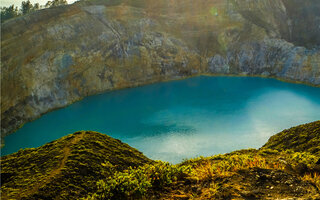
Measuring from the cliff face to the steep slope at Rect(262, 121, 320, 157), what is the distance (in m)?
35.1

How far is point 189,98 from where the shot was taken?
43250 mm

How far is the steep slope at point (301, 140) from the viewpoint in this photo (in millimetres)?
8758

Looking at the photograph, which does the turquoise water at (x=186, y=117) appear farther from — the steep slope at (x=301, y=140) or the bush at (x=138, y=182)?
the bush at (x=138, y=182)

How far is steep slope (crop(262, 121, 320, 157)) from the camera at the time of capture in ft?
28.7

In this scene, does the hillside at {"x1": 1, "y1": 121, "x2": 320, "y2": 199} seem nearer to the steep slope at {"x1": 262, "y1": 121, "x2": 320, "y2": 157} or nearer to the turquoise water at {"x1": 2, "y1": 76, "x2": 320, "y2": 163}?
the steep slope at {"x1": 262, "y1": 121, "x2": 320, "y2": 157}

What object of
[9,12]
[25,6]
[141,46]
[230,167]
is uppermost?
[25,6]

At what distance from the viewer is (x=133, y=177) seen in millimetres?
5727

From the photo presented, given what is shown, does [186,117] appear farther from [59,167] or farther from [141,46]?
[59,167]

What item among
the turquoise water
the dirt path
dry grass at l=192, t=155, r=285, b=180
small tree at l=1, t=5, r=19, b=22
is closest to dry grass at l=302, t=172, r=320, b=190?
dry grass at l=192, t=155, r=285, b=180

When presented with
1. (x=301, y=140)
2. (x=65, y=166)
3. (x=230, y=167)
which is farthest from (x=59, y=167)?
(x=301, y=140)

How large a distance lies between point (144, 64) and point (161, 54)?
4.63 m

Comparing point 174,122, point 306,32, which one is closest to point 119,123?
point 174,122

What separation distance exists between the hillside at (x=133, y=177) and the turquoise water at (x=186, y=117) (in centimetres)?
1748

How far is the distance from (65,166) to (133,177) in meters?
1.85
